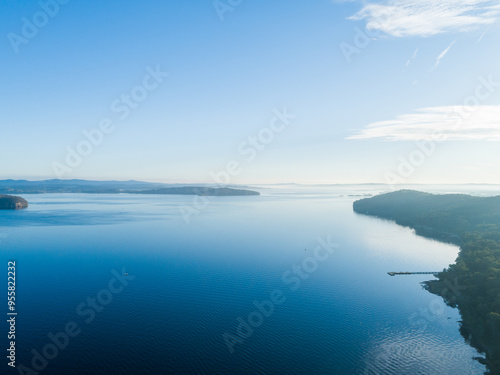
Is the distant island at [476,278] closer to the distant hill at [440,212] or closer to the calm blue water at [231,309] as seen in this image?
the distant hill at [440,212]

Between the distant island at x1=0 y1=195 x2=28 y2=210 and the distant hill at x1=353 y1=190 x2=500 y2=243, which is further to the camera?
the distant island at x1=0 y1=195 x2=28 y2=210

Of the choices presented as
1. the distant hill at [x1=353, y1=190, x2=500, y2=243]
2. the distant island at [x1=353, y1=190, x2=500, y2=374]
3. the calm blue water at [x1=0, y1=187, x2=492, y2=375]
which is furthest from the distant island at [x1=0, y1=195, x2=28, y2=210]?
the distant island at [x1=353, y1=190, x2=500, y2=374]

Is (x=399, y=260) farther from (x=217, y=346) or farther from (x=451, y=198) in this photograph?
(x=451, y=198)

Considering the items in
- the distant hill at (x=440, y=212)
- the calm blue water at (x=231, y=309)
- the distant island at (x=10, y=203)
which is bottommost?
the calm blue water at (x=231, y=309)

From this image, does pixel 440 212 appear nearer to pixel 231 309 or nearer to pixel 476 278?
pixel 476 278

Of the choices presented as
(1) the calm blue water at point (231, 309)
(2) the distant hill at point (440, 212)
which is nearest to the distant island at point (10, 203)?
(1) the calm blue water at point (231, 309)

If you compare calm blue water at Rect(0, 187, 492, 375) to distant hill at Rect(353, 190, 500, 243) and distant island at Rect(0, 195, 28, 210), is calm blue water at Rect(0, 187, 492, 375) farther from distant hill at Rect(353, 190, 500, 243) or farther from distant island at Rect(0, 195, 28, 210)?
distant island at Rect(0, 195, 28, 210)

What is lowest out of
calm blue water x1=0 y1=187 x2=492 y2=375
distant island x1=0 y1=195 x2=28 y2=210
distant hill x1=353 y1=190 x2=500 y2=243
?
calm blue water x1=0 y1=187 x2=492 y2=375

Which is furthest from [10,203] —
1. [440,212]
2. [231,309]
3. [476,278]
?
[440,212]

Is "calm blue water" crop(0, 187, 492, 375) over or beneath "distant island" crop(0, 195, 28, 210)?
beneath
